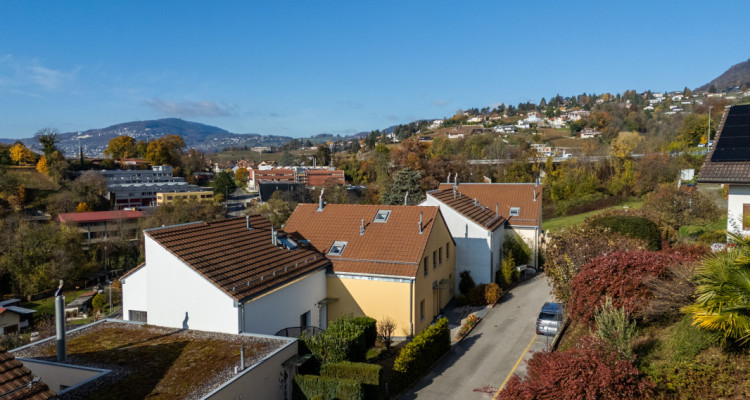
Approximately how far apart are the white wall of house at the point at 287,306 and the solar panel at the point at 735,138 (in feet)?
49.8

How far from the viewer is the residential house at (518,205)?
3184 centimetres

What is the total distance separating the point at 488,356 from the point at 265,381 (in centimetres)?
902

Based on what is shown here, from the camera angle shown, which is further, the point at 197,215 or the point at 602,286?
the point at 197,215

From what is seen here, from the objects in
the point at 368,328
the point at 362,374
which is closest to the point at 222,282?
the point at 362,374

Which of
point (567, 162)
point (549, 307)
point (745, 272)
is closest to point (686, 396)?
point (745, 272)

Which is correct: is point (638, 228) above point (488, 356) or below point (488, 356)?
above

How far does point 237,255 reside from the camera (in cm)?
1714

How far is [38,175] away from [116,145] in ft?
108

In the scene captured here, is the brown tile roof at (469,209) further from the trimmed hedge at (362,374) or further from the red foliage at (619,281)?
the trimmed hedge at (362,374)

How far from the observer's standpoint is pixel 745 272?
27.7 feet

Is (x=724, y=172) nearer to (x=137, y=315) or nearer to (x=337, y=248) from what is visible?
(x=337, y=248)

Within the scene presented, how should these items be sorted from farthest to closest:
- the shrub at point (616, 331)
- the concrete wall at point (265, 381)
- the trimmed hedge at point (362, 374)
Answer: the trimmed hedge at point (362, 374) < the concrete wall at point (265, 381) < the shrub at point (616, 331)

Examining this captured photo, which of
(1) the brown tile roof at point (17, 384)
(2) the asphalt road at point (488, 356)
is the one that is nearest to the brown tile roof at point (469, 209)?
(2) the asphalt road at point (488, 356)

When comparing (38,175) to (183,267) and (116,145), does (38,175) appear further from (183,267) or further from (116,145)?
(183,267)
